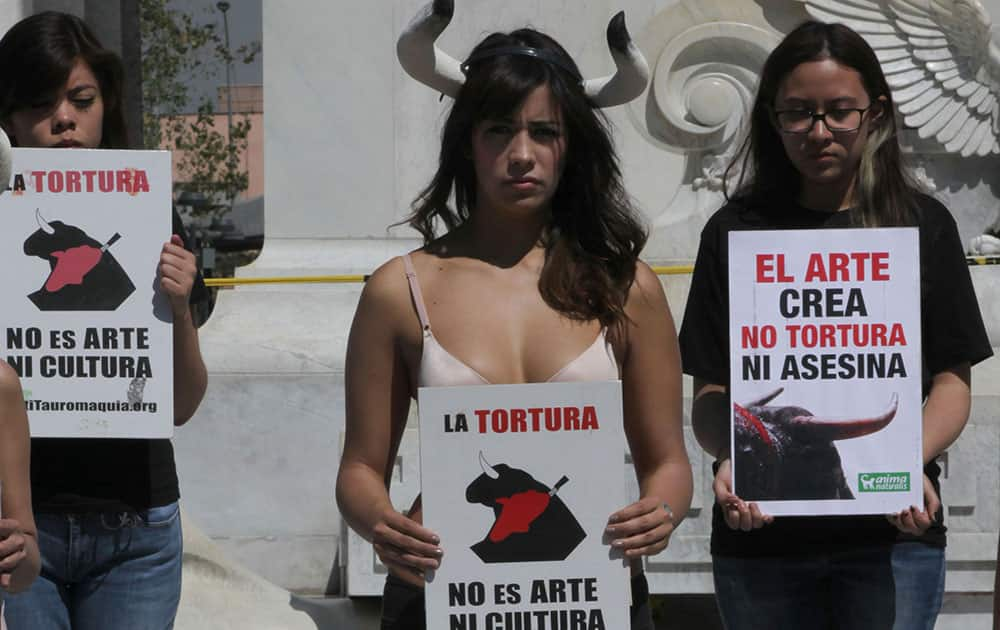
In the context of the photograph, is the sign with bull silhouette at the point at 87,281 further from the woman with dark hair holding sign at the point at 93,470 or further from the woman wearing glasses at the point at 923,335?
the woman wearing glasses at the point at 923,335

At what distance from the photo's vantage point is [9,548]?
9.23ft

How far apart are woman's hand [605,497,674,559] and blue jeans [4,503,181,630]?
3.71 ft

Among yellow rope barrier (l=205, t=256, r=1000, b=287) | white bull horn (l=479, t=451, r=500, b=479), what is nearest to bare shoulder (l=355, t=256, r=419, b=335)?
white bull horn (l=479, t=451, r=500, b=479)

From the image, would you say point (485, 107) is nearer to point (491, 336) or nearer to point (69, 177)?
point (491, 336)

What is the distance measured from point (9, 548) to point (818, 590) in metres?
1.60

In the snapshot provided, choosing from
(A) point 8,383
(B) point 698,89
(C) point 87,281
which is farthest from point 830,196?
(B) point 698,89

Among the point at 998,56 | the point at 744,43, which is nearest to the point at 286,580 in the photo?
the point at 744,43

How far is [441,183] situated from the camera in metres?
3.33

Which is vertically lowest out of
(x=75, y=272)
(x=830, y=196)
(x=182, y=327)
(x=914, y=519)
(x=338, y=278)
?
(x=338, y=278)

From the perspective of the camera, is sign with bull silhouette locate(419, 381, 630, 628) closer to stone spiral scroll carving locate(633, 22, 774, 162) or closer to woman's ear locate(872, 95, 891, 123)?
woman's ear locate(872, 95, 891, 123)

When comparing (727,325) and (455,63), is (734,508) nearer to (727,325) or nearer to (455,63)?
(727,325)

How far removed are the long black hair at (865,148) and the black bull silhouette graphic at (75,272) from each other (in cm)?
138

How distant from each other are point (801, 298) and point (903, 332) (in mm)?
214

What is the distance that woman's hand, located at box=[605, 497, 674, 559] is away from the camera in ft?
9.69
